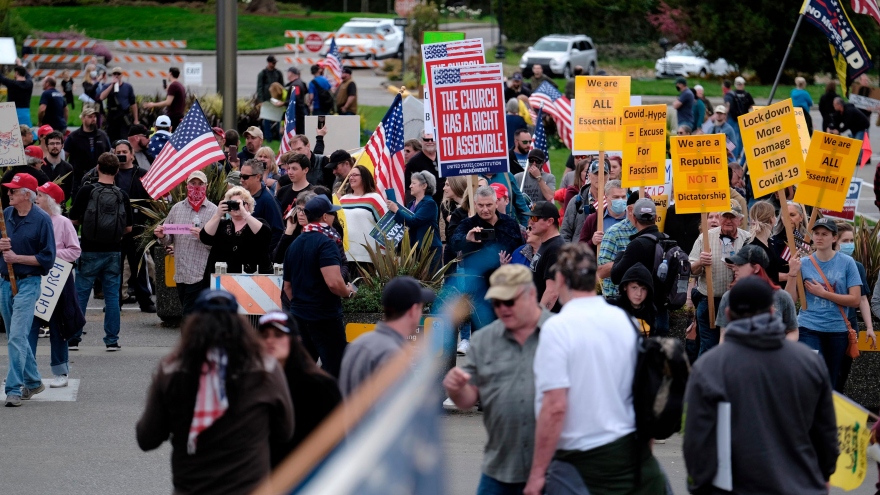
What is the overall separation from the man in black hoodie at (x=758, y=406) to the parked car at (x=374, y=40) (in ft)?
133

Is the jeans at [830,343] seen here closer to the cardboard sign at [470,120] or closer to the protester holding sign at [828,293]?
the protester holding sign at [828,293]

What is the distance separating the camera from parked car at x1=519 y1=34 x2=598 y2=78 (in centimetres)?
4244

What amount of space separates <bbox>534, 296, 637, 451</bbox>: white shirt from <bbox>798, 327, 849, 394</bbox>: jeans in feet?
14.4

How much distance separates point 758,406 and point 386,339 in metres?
1.67

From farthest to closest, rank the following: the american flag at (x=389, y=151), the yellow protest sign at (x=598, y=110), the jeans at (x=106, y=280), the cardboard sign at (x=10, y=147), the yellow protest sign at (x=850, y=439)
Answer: the american flag at (x=389, y=151) < the yellow protest sign at (x=598, y=110) < the jeans at (x=106, y=280) < the cardboard sign at (x=10, y=147) < the yellow protest sign at (x=850, y=439)

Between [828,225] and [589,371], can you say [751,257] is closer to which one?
[828,225]

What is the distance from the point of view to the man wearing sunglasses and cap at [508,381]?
563 centimetres

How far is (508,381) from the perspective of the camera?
18.6 feet

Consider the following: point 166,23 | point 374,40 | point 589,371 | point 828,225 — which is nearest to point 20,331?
point 589,371

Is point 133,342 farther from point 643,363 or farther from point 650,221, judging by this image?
point 643,363

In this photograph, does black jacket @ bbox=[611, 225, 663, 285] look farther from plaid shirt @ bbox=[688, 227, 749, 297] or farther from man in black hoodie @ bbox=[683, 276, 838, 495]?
man in black hoodie @ bbox=[683, 276, 838, 495]

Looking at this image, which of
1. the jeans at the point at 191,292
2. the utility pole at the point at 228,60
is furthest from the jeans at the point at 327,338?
the utility pole at the point at 228,60

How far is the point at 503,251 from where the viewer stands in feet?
33.5

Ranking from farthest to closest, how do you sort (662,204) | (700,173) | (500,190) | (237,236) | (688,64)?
(688,64) → (662,204) → (500,190) → (237,236) → (700,173)
